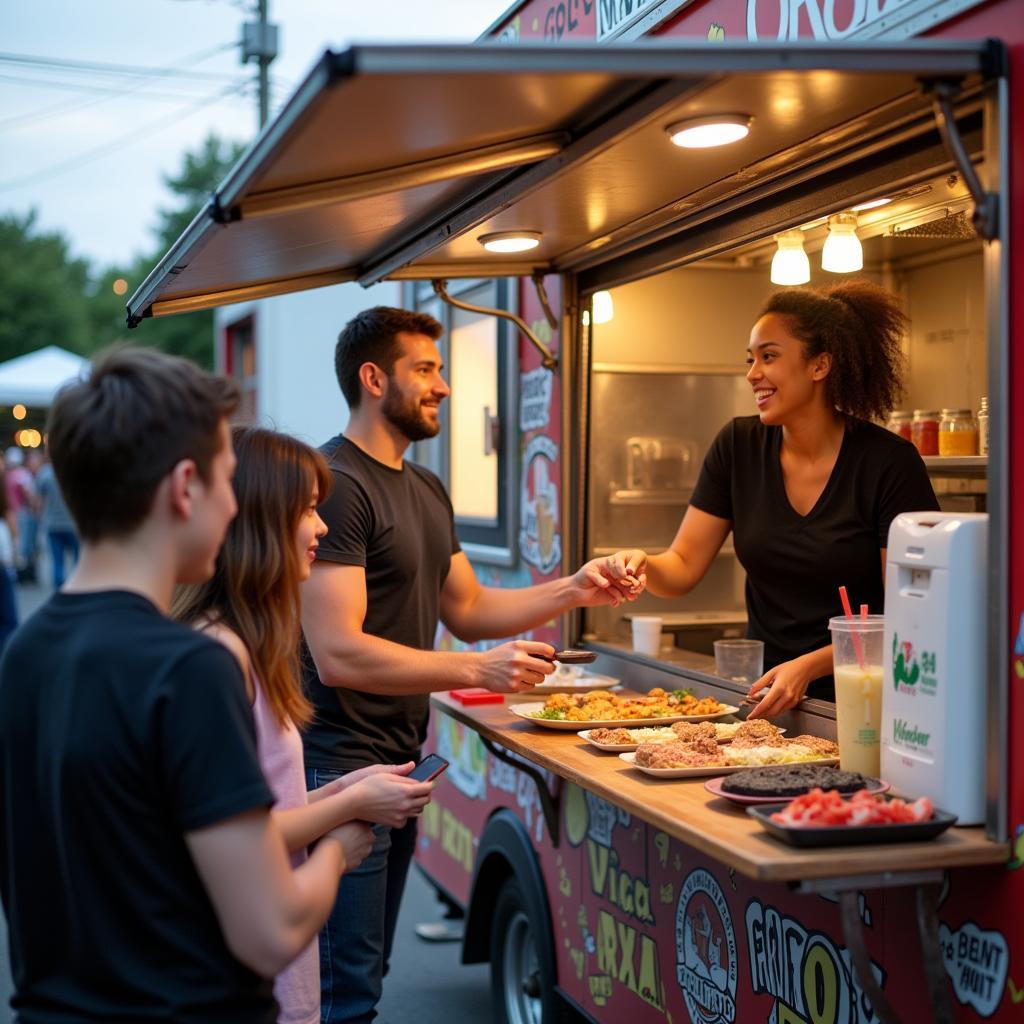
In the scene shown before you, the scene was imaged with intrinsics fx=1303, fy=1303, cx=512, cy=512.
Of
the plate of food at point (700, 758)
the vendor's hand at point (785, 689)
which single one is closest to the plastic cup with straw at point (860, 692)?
the plate of food at point (700, 758)

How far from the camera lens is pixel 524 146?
9.45 feet

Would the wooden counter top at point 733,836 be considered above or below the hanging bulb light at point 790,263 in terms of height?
below

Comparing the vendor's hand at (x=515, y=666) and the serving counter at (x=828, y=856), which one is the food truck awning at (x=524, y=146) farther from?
the serving counter at (x=828, y=856)

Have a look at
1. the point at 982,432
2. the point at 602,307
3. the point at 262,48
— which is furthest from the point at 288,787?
the point at 262,48

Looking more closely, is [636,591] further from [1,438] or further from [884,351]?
[1,438]

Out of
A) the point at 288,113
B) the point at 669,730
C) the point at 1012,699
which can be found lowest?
the point at 669,730

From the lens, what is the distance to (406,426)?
12.6 feet

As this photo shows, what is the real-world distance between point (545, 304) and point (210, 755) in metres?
3.02

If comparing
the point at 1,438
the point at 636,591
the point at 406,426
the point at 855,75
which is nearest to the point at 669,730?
the point at 636,591

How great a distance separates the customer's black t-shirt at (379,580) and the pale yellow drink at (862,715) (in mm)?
1367

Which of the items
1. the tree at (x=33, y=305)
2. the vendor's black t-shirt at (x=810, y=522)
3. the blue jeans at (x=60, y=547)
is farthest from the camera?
the tree at (x=33, y=305)

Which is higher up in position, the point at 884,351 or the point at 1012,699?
the point at 884,351

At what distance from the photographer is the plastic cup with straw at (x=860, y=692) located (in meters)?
2.70

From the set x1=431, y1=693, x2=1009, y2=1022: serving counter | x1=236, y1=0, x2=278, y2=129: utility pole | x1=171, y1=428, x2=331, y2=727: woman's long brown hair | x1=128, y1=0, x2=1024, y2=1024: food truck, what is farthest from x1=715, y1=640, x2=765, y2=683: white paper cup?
x1=236, y1=0, x2=278, y2=129: utility pole
